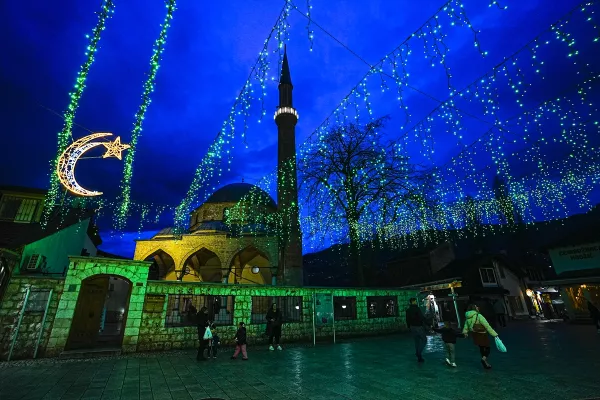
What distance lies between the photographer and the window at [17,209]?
45.8ft

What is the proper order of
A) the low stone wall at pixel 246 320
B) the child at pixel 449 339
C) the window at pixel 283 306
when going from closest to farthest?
the child at pixel 449 339 → the low stone wall at pixel 246 320 → the window at pixel 283 306

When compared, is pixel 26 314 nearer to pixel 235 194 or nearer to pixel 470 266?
pixel 235 194

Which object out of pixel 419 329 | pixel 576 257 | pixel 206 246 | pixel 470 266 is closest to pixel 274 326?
pixel 419 329

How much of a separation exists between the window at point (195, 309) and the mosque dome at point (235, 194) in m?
19.2

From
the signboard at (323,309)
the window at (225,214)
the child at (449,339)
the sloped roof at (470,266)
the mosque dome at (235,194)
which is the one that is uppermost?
the mosque dome at (235,194)

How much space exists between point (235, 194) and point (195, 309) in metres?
21.8

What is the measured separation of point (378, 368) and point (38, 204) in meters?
17.5

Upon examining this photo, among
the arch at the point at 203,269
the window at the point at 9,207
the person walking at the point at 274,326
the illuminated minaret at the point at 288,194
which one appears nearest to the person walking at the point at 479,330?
the person walking at the point at 274,326

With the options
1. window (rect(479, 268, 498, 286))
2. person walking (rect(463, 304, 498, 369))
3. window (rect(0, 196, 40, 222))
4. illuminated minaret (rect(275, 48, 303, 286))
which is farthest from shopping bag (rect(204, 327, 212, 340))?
window (rect(479, 268, 498, 286))

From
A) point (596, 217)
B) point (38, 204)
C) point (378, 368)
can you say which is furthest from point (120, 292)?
point (596, 217)

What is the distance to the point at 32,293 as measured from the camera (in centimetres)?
927

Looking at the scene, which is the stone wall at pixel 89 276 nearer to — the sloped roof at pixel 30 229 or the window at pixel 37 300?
the window at pixel 37 300

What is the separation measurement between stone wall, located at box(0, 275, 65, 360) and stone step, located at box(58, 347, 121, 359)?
698 mm

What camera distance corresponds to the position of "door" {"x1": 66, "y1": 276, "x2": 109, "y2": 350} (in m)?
11.1
